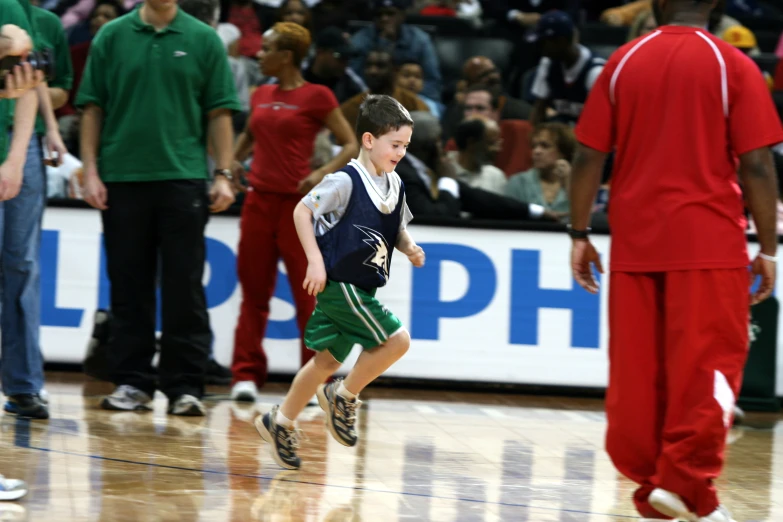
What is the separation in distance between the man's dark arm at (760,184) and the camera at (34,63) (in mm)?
2523

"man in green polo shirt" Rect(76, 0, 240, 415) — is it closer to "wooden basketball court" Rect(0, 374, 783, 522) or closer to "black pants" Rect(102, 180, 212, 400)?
"black pants" Rect(102, 180, 212, 400)

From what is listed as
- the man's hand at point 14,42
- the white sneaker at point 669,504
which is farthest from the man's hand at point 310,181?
the white sneaker at point 669,504

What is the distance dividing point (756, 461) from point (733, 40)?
676 cm

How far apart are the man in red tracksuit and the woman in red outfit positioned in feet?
9.97

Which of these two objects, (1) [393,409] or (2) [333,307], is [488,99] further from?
(2) [333,307]

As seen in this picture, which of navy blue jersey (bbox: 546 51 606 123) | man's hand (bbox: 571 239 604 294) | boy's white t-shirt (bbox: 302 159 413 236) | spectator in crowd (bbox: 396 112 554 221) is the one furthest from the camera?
navy blue jersey (bbox: 546 51 606 123)

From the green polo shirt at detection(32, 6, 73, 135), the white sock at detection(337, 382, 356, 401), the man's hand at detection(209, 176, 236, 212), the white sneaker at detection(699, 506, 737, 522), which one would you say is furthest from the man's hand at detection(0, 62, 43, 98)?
the white sneaker at detection(699, 506, 737, 522)

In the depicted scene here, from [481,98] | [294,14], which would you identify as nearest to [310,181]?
[481,98]

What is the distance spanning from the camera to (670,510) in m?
4.37

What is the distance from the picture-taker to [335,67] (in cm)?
1054

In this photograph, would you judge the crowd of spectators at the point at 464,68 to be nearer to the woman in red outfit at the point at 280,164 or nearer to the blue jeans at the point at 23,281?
the woman in red outfit at the point at 280,164

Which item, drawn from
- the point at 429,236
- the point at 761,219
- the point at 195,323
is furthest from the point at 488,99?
the point at 761,219

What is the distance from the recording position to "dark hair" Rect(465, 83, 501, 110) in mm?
11102

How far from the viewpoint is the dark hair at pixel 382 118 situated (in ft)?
17.4
